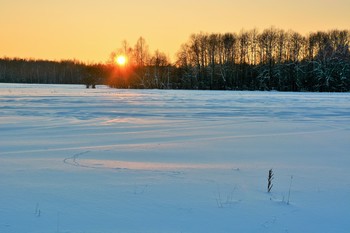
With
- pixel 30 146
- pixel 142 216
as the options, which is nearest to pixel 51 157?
pixel 30 146

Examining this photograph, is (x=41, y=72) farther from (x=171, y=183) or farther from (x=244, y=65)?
(x=171, y=183)

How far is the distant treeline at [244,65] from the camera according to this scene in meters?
46.1

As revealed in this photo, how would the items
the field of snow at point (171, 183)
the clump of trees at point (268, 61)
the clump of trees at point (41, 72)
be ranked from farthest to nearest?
1. the clump of trees at point (41, 72)
2. the clump of trees at point (268, 61)
3. the field of snow at point (171, 183)

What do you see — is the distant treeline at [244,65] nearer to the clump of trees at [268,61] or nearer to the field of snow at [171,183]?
the clump of trees at [268,61]

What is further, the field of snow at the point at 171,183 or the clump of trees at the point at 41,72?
the clump of trees at the point at 41,72

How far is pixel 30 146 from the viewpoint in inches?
246

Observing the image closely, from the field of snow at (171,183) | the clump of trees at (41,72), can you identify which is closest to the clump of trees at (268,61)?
the field of snow at (171,183)

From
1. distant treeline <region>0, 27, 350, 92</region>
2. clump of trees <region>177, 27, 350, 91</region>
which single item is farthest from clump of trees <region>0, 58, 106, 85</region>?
clump of trees <region>177, 27, 350, 91</region>

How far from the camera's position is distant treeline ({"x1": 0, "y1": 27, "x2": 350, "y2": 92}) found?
151ft

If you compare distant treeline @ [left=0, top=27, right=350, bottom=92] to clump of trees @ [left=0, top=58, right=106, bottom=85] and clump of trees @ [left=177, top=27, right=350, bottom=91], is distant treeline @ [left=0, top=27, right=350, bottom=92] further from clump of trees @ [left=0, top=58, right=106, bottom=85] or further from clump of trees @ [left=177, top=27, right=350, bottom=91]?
clump of trees @ [left=0, top=58, right=106, bottom=85]

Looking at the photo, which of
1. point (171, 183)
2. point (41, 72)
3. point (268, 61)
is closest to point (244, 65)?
point (268, 61)

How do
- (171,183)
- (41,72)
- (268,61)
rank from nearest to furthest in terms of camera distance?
(171,183)
(268,61)
(41,72)

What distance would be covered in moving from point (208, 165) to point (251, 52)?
5516cm

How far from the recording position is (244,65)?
176 ft
